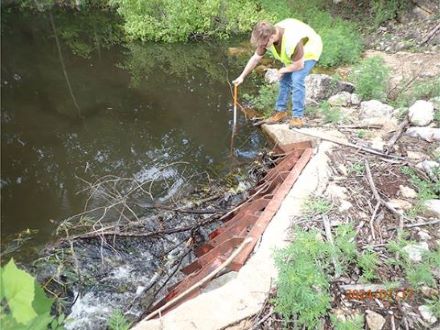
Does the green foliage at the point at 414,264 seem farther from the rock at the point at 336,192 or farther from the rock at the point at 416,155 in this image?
the rock at the point at 416,155

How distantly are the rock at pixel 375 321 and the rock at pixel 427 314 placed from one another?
313 mm

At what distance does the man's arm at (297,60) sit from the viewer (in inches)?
213

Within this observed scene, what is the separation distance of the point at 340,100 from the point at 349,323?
5.07 meters

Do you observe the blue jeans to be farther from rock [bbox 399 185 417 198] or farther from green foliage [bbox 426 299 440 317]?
green foliage [bbox 426 299 440 317]

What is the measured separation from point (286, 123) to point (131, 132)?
2.89m

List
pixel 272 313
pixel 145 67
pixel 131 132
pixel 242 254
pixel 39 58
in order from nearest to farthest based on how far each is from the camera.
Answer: pixel 272 313 → pixel 242 254 → pixel 131 132 → pixel 145 67 → pixel 39 58

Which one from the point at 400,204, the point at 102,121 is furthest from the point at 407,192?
the point at 102,121

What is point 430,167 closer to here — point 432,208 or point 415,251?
point 432,208

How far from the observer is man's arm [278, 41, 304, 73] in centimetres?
542

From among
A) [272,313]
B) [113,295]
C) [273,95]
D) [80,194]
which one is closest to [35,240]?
[80,194]

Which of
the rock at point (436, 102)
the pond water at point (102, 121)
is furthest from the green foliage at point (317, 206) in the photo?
the rock at point (436, 102)

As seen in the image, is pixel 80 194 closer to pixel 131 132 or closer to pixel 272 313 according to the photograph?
pixel 131 132

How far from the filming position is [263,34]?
526 cm

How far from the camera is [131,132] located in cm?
766
